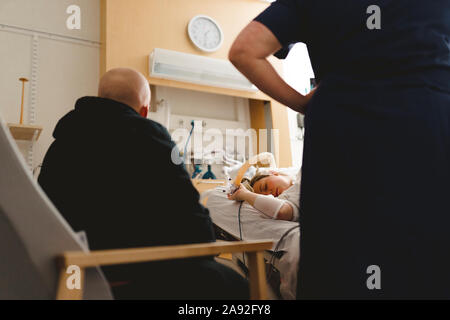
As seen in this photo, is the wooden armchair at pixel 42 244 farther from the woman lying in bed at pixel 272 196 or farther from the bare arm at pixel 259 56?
the woman lying in bed at pixel 272 196

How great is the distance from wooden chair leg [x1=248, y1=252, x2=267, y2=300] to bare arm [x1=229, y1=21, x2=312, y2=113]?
44 cm

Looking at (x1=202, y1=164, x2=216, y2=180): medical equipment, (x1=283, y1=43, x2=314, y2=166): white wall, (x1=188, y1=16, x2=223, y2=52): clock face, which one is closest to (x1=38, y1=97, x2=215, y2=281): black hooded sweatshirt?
(x1=202, y1=164, x2=216, y2=180): medical equipment

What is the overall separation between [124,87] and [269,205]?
779 mm

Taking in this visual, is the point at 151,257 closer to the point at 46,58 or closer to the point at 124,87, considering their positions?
the point at 124,87

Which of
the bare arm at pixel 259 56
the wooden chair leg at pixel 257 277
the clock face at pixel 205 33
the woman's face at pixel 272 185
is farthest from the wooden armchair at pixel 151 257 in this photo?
the clock face at pixel 205 33

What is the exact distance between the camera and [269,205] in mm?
1563

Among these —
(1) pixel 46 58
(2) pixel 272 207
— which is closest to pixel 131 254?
(2) pixel 272 207

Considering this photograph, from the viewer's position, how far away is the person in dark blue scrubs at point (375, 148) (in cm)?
82

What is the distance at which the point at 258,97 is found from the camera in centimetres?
417

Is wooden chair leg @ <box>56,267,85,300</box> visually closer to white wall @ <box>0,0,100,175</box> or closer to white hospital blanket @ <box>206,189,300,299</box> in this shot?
white hospital blanket @ <box>206,189,300,299</box>

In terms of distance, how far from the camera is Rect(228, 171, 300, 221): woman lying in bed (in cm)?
155

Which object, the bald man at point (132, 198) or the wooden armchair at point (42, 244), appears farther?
the bald man at point (132, 198)

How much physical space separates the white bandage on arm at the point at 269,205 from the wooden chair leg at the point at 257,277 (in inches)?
27.7

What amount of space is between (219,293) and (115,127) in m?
0.52
